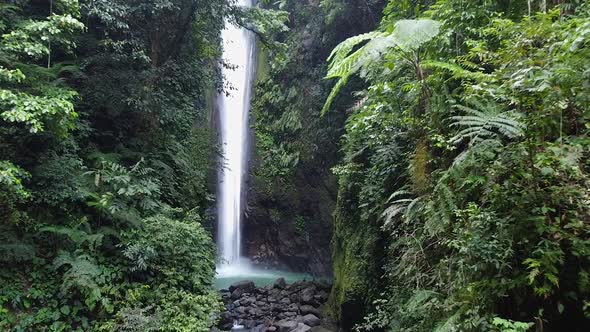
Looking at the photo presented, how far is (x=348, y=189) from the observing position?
8531 mm

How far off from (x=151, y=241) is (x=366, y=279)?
3892mm

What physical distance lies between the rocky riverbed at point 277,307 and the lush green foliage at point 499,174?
3962mm

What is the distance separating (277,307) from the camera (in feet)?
33.8

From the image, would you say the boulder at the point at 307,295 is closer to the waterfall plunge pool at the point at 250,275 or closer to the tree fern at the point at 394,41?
the waterfall plunge pool at the point at 250,275

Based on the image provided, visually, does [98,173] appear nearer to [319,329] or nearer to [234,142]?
[319,329]

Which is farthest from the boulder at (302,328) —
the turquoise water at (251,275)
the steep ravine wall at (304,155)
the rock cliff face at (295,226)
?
the rock cliff face at (295,226)

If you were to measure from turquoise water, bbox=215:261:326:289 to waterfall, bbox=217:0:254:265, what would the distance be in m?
0.45

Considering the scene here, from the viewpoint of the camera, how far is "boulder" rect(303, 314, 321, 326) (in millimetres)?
8711

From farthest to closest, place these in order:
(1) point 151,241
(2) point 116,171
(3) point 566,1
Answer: (2) point 116,171
(1) point 151,241
(3) point 566,1

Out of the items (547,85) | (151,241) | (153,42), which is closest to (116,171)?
(151,241)

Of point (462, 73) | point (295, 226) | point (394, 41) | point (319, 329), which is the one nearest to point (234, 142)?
point (295, 226)

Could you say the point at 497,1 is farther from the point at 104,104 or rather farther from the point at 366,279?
the point at 104,104

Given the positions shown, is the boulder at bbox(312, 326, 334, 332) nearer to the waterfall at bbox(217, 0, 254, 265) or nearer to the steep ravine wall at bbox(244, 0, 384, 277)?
the steep ravine wall at bbox(244, 0, 384, 277)

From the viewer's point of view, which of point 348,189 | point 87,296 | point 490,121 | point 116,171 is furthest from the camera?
point 348,189
